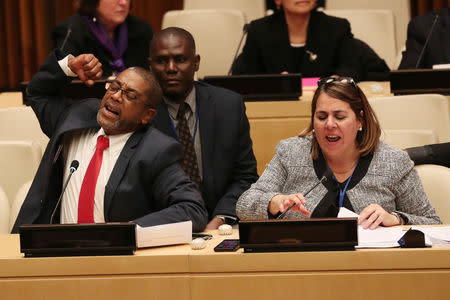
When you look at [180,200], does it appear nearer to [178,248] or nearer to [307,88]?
[178,248]

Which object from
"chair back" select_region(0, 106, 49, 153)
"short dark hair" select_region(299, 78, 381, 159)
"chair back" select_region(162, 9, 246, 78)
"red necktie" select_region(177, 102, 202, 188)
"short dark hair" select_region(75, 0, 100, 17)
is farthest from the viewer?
"chair back" select_region(162, 9, 246, 78)

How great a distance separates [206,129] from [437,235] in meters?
1.27

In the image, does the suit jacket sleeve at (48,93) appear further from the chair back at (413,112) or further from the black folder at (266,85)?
the chair back at (413,112)

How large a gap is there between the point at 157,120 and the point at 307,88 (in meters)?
1.32

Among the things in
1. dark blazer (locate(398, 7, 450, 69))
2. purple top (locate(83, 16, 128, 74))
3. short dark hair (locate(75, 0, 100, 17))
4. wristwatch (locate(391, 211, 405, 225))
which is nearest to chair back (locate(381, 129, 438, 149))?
wristwatch (locate(391, 211, 405, 225))

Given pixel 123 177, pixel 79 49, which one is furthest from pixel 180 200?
pixel 79 49

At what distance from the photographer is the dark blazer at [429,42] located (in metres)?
4.56

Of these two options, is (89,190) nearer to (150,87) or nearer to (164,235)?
(150,87)

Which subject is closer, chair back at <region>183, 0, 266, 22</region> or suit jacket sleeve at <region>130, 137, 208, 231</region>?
suit jacket sleeve at <region>130, 137, 208, 231</region>

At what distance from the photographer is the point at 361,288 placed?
2.06 metres

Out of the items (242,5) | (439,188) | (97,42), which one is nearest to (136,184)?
(439,188)

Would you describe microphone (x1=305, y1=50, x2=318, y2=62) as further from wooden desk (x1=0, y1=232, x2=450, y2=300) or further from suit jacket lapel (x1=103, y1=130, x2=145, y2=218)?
wooden desk (x1=0, y1=232, x2=450, y2=300)

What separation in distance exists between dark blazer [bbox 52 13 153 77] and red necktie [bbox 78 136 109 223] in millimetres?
1803

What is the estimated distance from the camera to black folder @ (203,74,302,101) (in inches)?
156
